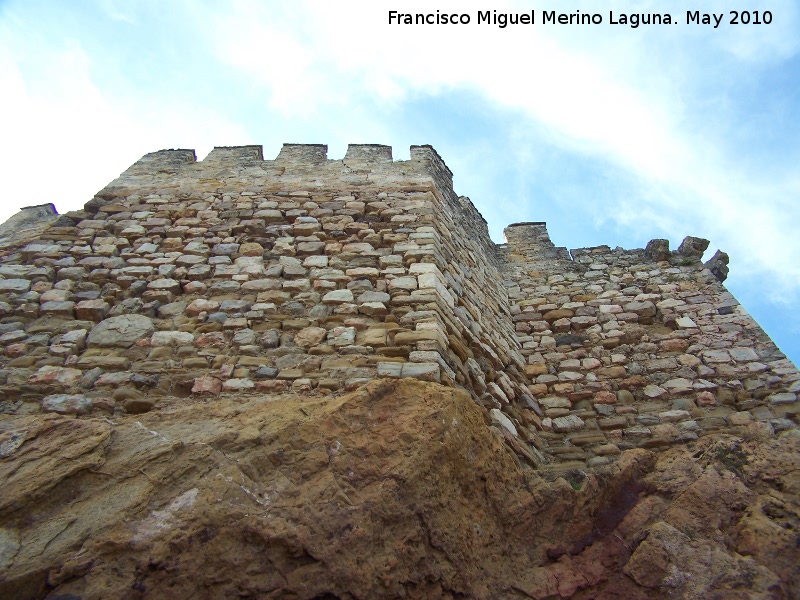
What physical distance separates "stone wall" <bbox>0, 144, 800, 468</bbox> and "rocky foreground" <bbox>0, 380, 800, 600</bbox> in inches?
17.4

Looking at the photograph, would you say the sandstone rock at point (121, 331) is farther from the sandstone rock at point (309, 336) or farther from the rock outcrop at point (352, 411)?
the sandstone rock at point (309, 336)

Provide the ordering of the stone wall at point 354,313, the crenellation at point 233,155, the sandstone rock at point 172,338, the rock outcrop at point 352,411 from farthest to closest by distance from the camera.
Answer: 1. the crenellation at point 233,155
2. the sandstone rock at point 172,338
3. the stone wall at point 354,313
4. the rock outcrop at point 352,411

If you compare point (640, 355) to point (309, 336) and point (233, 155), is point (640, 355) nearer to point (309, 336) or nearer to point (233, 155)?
point (309, 336)

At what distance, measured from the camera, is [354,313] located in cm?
383

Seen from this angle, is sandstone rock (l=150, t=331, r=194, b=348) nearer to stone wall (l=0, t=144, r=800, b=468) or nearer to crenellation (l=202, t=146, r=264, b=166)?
stone wall (l=0, t=144, r=800, b=468)

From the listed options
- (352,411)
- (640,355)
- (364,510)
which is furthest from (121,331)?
(640,355)

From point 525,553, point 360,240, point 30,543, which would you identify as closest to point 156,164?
point 360,240

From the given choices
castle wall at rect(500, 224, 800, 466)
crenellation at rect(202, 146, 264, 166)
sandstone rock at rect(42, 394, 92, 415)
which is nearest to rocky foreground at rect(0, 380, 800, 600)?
sandstone rock at rect(42, 394, 92, 415)

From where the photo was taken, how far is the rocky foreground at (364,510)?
2283mm

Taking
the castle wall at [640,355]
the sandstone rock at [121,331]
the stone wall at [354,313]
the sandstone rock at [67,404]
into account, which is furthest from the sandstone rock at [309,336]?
the castle wall at [640,355]

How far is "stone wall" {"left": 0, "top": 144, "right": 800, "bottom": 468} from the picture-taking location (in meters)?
3.53

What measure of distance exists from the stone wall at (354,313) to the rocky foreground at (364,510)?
0.44 meters

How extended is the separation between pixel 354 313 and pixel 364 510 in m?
1.60

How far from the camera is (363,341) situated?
360 cm
